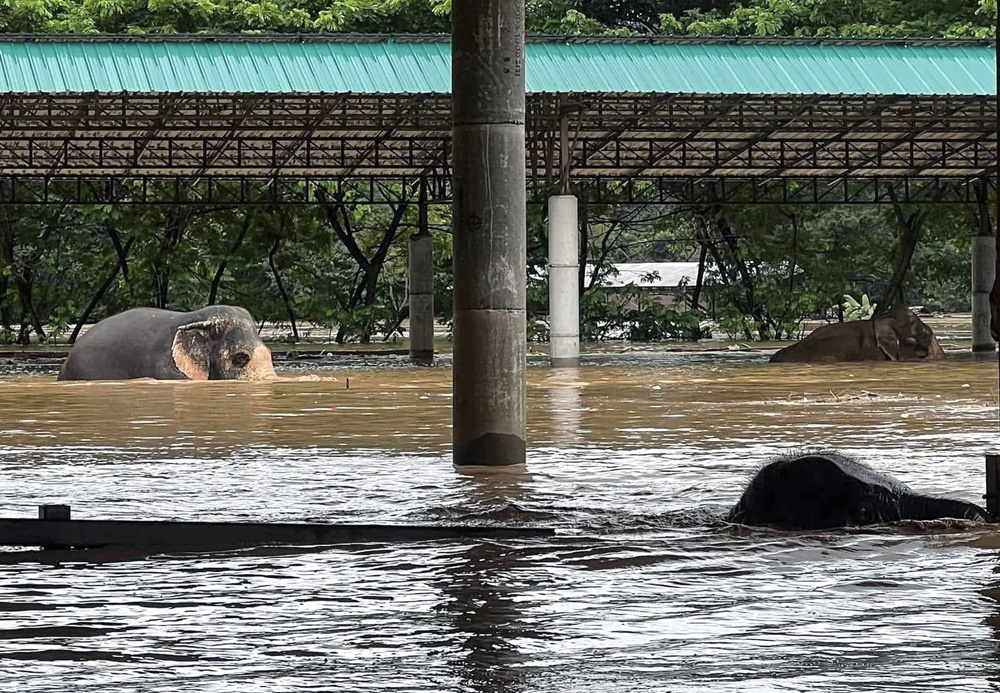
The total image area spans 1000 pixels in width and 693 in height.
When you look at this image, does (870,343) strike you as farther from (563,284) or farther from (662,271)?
(662,271)

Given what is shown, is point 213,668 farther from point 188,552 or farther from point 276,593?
point 188,552

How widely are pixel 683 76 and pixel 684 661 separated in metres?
28.3

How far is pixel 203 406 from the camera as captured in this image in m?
22.2

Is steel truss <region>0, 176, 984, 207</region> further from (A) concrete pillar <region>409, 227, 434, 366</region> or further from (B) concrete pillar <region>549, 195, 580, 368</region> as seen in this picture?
(B) concrete pillar <region>549, 195, 580, 368</region>

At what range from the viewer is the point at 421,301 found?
1607 inches

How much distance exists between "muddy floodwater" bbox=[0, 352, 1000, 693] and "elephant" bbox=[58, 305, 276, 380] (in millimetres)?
11388

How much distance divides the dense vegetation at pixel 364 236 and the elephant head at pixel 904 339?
40.8 feet

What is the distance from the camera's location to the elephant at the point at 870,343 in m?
36.2

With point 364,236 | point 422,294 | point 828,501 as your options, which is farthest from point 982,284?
point 828,501

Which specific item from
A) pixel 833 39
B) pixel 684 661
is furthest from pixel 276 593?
pixel 833 39

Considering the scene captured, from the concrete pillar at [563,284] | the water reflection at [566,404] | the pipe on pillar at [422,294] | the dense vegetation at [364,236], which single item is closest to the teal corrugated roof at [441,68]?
the concrete pillar at [563,284]

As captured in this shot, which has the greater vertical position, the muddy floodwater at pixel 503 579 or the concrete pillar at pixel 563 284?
the concrete pillar at pixel 563 284

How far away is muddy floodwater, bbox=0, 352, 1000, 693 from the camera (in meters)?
6.27

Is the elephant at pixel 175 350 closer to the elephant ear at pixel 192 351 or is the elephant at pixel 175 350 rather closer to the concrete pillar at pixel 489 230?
the elephant ear at pixel 192 351
